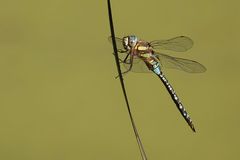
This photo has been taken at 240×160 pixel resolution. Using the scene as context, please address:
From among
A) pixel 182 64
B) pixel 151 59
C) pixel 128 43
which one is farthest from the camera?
pixel 182 64

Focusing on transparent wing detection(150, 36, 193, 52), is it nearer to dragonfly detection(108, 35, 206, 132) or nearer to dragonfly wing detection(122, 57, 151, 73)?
dragonfly detection(108, 35, 206, 132)

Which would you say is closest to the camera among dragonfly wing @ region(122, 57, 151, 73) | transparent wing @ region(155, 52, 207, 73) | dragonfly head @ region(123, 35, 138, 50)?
dragonfly head @ region(123, 35, 138, 50)

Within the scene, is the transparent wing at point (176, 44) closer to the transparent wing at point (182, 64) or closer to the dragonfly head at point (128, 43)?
the transparent wing at point (182, 64)

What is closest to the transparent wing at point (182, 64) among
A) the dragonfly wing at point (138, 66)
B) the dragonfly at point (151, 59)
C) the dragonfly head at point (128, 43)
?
the dragonfly at point (151, 59)

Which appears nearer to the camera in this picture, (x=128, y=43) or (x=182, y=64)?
(x=128, y=43)

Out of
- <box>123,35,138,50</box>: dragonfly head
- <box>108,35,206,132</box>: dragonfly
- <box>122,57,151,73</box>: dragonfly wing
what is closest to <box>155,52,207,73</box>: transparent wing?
<box>108,35,206,132</box>: dragonfly

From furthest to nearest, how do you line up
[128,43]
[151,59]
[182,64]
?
[182,64] < [151,59] < [128,43]

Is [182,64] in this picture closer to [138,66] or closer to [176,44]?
[176,44]

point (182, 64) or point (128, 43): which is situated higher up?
point (182, 64)

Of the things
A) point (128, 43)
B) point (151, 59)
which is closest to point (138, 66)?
point (151, 59)

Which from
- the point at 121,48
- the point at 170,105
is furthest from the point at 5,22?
the point at 121,48
